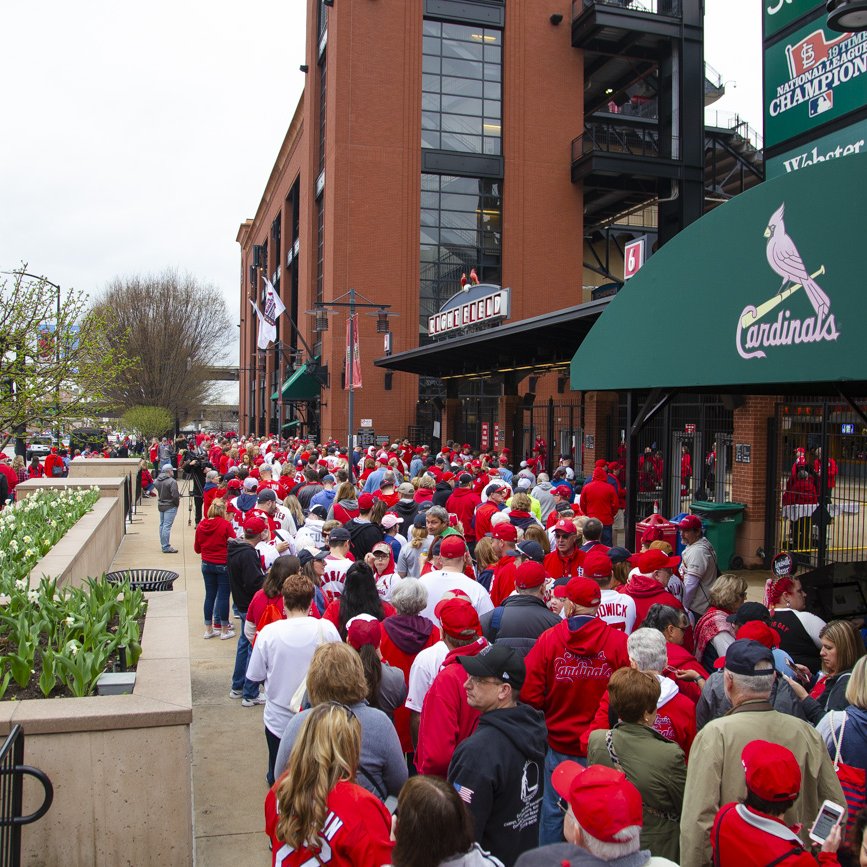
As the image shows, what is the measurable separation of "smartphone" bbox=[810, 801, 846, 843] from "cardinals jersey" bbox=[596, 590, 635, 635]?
282 centimetres

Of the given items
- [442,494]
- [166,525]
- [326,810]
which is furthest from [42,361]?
[326,810]

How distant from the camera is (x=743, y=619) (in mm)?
5160

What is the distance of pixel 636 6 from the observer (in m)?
36.0

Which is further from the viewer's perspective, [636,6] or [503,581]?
[636,6]

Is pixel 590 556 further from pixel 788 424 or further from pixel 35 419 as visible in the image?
pixel 35 419

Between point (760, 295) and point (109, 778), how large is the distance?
5.21m

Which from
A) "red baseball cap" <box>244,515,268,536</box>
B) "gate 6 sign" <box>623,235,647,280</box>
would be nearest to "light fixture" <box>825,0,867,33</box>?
"red baseball cap" <box>244,515,268,536</box>

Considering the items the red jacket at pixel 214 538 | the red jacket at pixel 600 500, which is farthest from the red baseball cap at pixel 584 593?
the red jacket at pixel 600 500

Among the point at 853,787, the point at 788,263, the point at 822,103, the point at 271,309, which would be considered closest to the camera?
the point at 853,787

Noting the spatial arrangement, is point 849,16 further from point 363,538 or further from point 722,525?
point 722,525

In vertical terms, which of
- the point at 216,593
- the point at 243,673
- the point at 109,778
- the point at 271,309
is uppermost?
the point at 271,309

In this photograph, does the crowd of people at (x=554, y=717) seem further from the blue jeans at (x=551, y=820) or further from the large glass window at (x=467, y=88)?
the large glass window at (x=467, y=88)

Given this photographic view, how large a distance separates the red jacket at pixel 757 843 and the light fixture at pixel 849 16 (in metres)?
4.92

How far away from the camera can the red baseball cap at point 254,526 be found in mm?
8394
